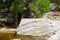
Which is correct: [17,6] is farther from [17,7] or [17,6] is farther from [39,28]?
[39,28]

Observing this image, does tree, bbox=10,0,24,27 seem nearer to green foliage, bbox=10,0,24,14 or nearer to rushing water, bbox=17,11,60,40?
green foliage, bbox=10,0,24,14

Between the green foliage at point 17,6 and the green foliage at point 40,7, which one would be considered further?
the green foliage at point 17,6

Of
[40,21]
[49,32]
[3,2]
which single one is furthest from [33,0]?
[49,32]

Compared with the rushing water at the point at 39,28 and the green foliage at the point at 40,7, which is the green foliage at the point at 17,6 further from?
the rushing water at the point at 39,28

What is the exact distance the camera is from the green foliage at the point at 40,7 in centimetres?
520

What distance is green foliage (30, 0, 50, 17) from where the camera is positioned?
5.20m

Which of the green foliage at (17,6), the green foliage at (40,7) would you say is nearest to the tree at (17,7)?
the green foliage at (17,6)

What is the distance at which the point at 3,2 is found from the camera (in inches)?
221

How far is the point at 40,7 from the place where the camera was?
5.30m

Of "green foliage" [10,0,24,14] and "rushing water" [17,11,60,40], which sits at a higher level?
"green foliage" [10,0,24,14]

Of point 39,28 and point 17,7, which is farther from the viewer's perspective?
point 17,7

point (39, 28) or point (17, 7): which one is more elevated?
point (17, 7)

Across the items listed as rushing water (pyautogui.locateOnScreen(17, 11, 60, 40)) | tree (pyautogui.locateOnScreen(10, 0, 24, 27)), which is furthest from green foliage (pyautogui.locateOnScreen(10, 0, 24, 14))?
rushing water (pyautogui.locateOnScreen(17, 11, 60, 40))

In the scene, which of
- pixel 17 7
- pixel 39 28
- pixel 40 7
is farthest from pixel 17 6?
pixel 39 28
